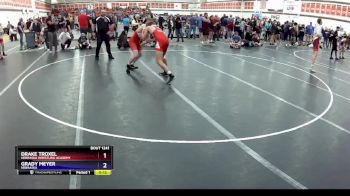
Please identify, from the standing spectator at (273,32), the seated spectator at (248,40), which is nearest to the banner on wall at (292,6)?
the standing spectator at (273,32)

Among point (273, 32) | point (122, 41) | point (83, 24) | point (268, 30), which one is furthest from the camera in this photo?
point (268, 30)

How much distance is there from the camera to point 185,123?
7516 mm

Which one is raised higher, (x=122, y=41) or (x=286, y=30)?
(x=286, y=30)

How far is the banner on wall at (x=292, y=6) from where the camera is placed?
35.5 metres

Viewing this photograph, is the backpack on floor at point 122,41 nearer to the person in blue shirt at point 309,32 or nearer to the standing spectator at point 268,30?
the standing spectator at point 268,30

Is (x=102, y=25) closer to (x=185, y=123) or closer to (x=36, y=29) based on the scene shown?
(x=36, y=29)

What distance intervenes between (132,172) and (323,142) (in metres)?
3.72

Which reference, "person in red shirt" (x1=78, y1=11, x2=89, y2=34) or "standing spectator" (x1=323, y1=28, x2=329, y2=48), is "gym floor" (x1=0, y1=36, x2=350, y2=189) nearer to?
"person in red shirt" (x1=78, y1=11, x2=89, y2=34)

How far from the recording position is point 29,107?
8242mm

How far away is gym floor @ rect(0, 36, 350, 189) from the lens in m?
5.18

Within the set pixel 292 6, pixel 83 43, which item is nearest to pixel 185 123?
pixel 83 43

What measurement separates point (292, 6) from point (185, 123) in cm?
A: 3222

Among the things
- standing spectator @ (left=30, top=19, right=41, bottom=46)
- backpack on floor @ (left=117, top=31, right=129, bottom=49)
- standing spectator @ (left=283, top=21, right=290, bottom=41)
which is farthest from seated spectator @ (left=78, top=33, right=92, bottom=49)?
standing spectator @ (left=283, top=21, right=290, bottom=41)
